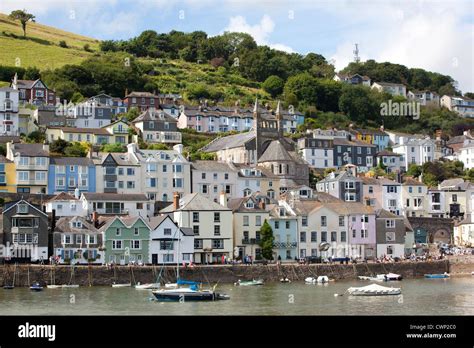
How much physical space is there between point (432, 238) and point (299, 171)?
18.6 m

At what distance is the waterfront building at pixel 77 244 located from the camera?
247 feet

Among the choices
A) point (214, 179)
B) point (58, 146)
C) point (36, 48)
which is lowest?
point (214, 179)

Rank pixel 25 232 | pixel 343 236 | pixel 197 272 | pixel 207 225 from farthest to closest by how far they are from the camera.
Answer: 1. pixel 343 236
2. pixel 207 225
3. pixel 25 232
4. pixel 197 272

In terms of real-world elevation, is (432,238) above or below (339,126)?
below

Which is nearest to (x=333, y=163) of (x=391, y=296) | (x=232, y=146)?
(x=232, y=146)

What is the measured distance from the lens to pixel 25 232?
7475 cm

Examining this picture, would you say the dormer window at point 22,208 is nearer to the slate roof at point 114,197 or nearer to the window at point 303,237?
the slate roof at point 114,197

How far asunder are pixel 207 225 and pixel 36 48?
334 feet

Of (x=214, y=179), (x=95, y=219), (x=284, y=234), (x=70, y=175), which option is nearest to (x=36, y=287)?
(x=95, y=219)

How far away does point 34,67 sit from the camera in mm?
143875

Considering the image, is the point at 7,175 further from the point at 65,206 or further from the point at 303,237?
the point at 303,237

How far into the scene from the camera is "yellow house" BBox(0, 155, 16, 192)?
89500mm
